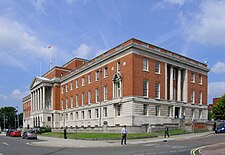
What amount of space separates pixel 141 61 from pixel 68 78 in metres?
36.2

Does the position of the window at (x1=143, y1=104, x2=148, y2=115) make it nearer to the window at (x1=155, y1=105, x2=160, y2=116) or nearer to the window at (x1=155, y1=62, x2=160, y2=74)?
the window at (x1=155, y1=105, x2=160, y2=116)

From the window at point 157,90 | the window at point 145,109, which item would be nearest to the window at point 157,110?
the window at point 157,90

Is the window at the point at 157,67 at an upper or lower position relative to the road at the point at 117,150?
upper

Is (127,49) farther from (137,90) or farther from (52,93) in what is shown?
(52,93)

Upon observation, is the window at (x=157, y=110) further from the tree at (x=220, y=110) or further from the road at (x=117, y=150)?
the tree at (x=220, y=110)

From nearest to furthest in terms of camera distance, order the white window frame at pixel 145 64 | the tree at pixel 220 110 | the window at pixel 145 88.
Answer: the window at pixel 145 88 < the white window frame at pixel 145 64 < the tree at pixel 220 110

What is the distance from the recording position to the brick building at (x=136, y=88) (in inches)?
2047

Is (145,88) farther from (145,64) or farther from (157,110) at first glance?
(157,110)

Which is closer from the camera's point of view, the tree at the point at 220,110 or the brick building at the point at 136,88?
the brick building at the point at 136,88

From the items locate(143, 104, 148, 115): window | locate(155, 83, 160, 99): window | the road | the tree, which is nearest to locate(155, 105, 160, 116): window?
locate(155, 83, 160, 99): window

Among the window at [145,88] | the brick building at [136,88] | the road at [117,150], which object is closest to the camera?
the road at [117,150]

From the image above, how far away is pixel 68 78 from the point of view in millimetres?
84000

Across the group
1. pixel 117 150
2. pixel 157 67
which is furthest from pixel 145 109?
pixel 117 150

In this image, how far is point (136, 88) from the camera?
51.7m
